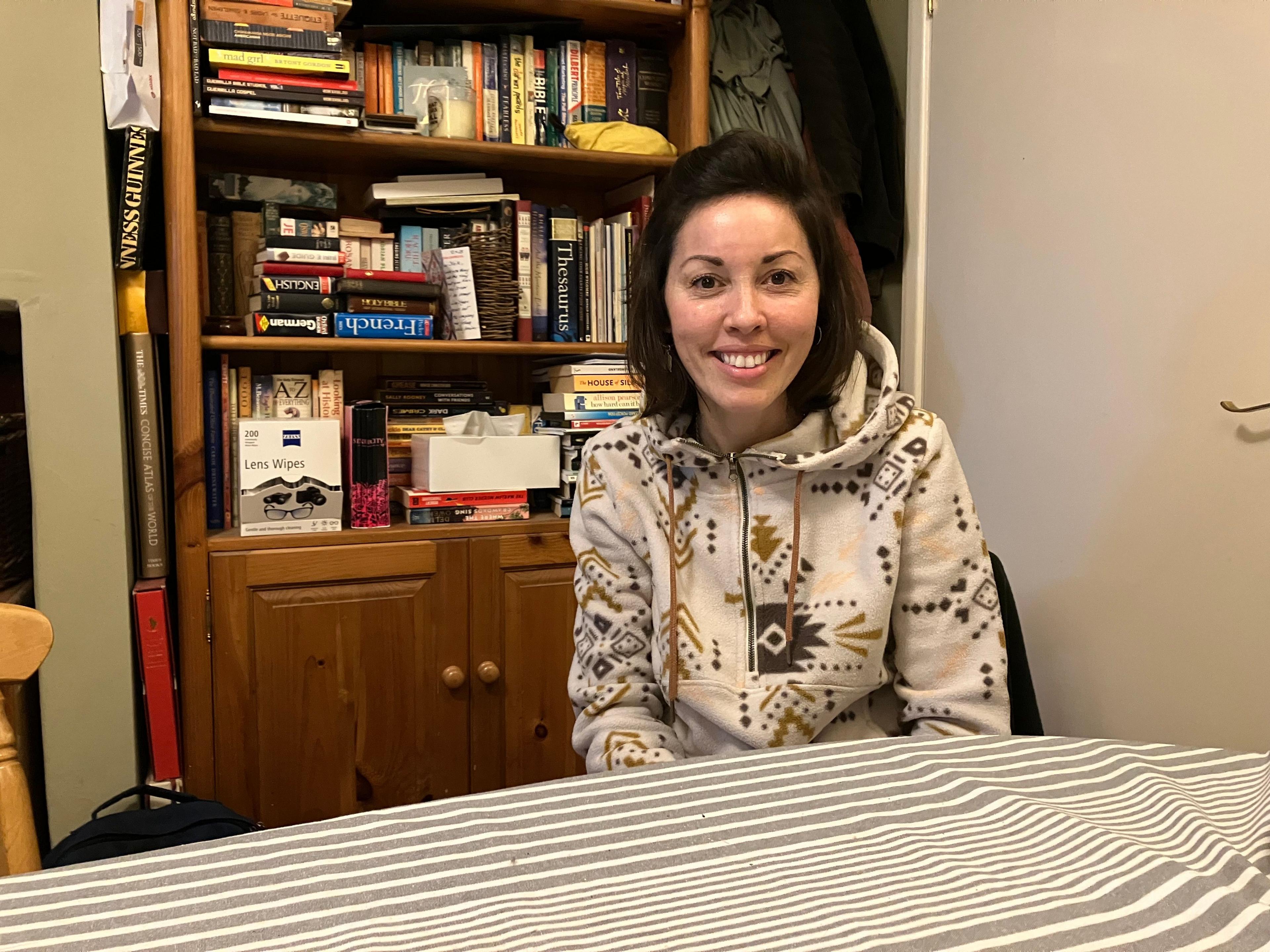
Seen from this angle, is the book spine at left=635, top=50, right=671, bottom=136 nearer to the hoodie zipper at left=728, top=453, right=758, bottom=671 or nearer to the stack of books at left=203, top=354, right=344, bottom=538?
the stack of books at left=203, top=354, right=344, bottom=538

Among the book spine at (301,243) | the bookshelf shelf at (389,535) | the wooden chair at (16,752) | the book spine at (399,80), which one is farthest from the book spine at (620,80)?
the wooden chair at (16,752)

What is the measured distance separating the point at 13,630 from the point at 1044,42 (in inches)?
76.9

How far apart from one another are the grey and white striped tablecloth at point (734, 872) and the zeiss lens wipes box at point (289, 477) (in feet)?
4.43

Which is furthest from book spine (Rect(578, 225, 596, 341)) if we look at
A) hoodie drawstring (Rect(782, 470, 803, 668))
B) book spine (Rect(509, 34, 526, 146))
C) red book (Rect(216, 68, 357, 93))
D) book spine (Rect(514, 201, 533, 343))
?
hoodie drawstring (Rect(782, 470, 803, 668))

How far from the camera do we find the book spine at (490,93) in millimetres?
2070

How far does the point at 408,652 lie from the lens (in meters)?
Result: 1.92

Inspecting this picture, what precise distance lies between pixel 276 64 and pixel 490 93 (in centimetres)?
46

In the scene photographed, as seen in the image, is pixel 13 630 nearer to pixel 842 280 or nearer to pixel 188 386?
pixel 842 280

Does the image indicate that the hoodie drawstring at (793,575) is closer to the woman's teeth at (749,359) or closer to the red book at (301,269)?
the woman's teeth at (749,359)

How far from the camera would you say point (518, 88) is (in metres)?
2.10

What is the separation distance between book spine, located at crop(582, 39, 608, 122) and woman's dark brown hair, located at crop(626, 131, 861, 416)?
1.05 meters

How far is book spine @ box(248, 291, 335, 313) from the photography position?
1.88 metres

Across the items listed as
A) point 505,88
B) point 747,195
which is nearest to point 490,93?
point 505,88

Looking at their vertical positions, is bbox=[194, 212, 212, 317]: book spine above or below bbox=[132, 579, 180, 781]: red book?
above
